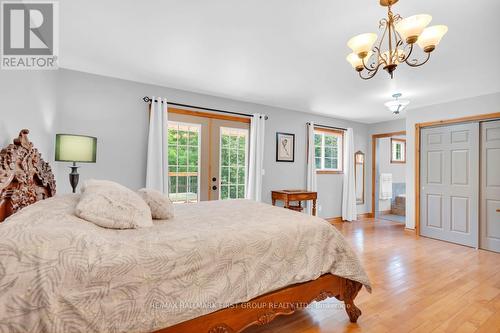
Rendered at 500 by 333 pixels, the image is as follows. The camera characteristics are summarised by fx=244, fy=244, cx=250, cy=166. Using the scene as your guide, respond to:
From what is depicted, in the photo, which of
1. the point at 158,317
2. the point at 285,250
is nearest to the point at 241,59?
the point at 285,250

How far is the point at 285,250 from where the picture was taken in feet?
5.45

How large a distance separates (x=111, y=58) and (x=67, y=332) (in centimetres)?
274

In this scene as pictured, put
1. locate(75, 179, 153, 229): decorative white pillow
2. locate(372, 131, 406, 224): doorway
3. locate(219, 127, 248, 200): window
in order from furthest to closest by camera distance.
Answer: locate(372, 131, 406, 224): doorway < locate(219, 127, 248, 200): window < locate(75, 179, 153, 229): decorative white pillow

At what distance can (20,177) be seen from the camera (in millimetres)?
1589

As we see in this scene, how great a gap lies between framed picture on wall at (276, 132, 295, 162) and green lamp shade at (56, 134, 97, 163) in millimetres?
3235

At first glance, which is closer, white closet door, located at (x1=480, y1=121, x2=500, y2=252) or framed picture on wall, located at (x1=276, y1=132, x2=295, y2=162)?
white closet door, located at (x1=480, y1=121, x2=500, y2=252)

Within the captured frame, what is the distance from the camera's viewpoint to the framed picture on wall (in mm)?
4883

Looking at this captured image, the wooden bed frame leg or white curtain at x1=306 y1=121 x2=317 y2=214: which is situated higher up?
white curtain at x1=306 y1=121 x2=317 y2=214

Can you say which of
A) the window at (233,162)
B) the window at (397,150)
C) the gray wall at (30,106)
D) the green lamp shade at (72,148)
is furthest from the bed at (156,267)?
the window at (397,150)

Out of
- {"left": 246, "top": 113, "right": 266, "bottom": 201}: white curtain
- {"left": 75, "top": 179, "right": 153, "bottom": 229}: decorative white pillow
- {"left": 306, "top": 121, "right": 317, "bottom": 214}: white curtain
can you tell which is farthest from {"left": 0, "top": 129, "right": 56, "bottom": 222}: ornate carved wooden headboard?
{"left": 306, "top": 121, "right": 317, "bottom": 214}: white curtain

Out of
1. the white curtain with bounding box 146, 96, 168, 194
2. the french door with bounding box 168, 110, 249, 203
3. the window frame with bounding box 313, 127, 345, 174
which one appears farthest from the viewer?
the window frame with bounding box 313, 127, 345, 174

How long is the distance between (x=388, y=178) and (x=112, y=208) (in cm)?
695

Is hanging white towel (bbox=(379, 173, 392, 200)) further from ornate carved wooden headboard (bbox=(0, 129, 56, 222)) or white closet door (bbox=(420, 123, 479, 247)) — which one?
ornate carved wooden headboard (bbox=(0, 129, 56, 222))

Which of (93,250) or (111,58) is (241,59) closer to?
(111,58)
